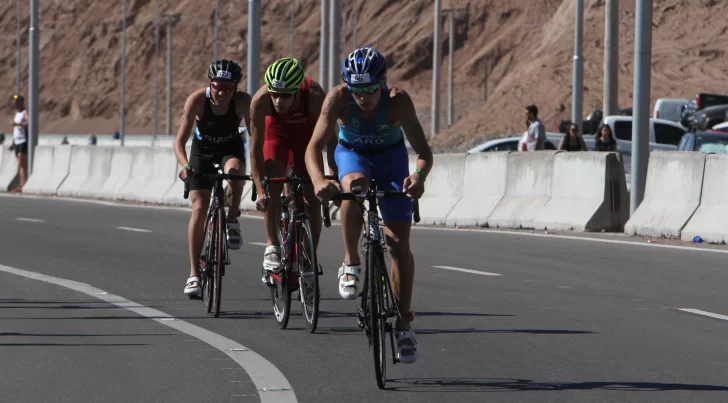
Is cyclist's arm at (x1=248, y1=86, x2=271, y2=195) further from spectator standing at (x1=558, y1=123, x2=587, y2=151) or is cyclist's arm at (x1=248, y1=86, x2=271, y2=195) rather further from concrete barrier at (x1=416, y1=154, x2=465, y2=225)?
spectator standing at (x1=558, y1=123, x2=587, y2=151)

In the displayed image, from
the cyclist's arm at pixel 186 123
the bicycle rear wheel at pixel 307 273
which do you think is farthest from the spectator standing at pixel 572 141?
the bicycle rear wheel at pixel 307 273

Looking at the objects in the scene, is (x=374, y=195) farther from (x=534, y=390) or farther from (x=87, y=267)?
(x=87, y=267)

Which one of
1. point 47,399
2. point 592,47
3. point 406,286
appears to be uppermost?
point 592,47

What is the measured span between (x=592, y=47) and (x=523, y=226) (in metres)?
53.3

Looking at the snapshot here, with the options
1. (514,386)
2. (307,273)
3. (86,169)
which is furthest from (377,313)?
(86,169)

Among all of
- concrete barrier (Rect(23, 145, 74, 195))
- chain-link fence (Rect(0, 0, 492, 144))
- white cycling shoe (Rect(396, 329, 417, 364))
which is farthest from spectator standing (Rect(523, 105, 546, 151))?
chain-link fence (Rect(0, 0, 492, 144))

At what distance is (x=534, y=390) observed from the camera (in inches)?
292

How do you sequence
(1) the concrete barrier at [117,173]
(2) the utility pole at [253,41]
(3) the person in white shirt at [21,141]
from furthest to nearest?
(3) the person in white shirt at [21,141], (1) the concrete barrier at [117,173], (2) the utility pole at [253,41]

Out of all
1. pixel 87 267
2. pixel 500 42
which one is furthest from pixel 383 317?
pixel 500 42

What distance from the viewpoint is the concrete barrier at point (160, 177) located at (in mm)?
27266

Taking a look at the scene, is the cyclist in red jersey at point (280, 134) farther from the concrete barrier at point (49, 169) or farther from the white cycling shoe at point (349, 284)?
the concrete barrier at point (49, 169)

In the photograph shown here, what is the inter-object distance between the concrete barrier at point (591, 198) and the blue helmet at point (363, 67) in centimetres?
1147

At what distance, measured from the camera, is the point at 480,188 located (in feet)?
68.9

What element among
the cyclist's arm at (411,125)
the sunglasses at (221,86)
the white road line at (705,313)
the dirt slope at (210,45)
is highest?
the dirt slope at (210,45)
